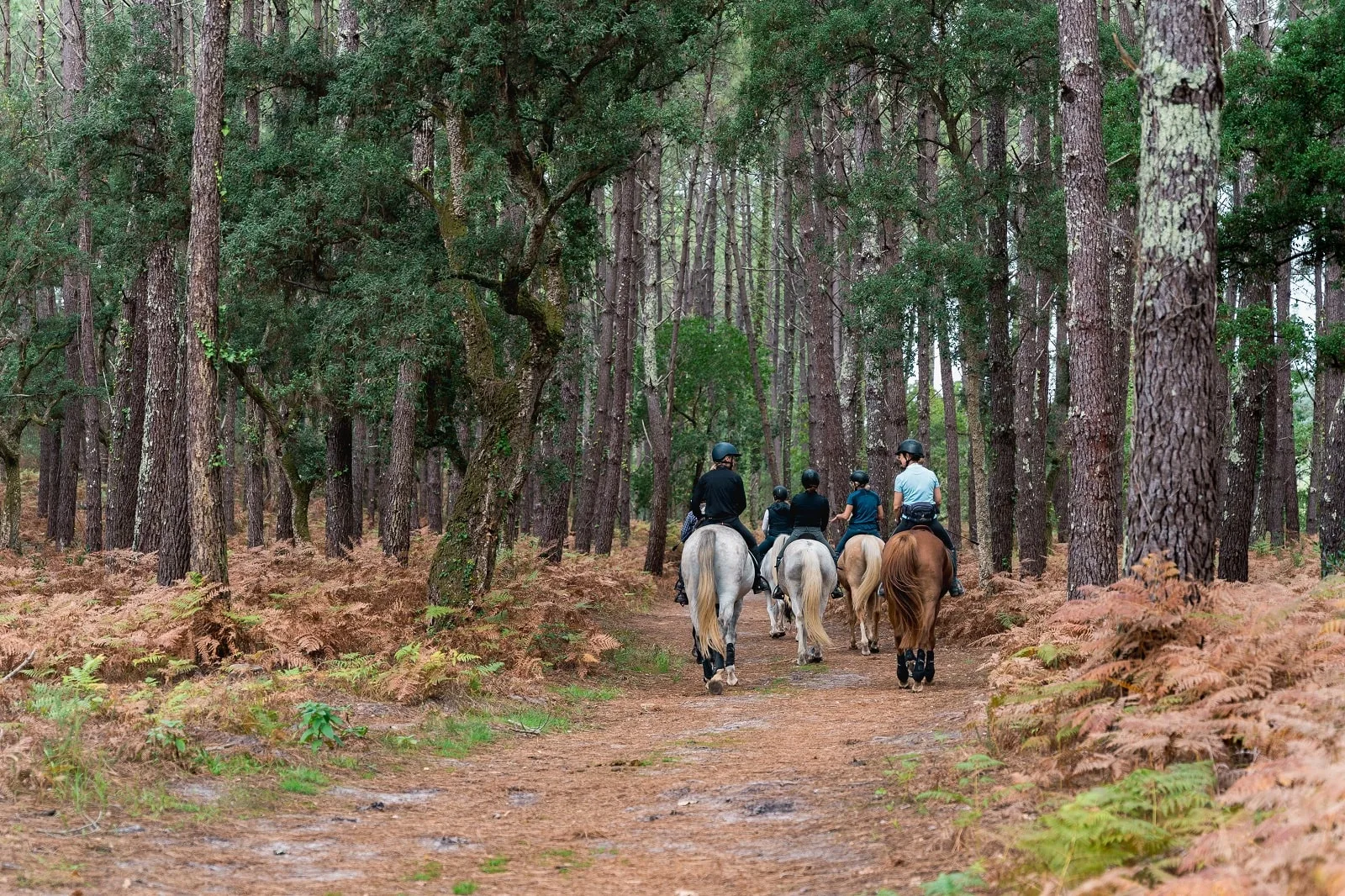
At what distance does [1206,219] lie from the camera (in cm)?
739

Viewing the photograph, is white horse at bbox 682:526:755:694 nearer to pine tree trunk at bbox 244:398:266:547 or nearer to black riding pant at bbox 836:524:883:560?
black riding pant at bbox 836:524:883:560

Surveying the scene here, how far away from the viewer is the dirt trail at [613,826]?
537 centimetres

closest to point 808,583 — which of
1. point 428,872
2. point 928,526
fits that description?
point 928,526

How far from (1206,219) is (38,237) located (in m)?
26.2

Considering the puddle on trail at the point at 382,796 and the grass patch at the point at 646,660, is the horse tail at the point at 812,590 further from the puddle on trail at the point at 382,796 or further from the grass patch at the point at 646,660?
the puddle on trail at the point at 382,796

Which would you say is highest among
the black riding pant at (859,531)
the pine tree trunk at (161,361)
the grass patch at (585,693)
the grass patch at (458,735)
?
the pine tree trunk at (161,361)

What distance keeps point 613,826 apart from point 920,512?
259 inches

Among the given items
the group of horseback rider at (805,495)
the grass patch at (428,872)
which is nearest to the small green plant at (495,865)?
the grass patch at (428,872)

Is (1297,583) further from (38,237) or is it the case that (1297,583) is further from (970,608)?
(38,237)

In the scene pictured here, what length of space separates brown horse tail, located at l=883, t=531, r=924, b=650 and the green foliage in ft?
23.9

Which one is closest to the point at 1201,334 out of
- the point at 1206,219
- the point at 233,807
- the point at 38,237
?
the point at 1206,219

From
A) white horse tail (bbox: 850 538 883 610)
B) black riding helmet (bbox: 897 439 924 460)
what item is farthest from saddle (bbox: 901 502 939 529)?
white horse tail (bbox: 850 538 883 610)

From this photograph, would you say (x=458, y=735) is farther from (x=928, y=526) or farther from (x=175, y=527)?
(x=175, y=527)

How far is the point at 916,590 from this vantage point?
12.0 meters
